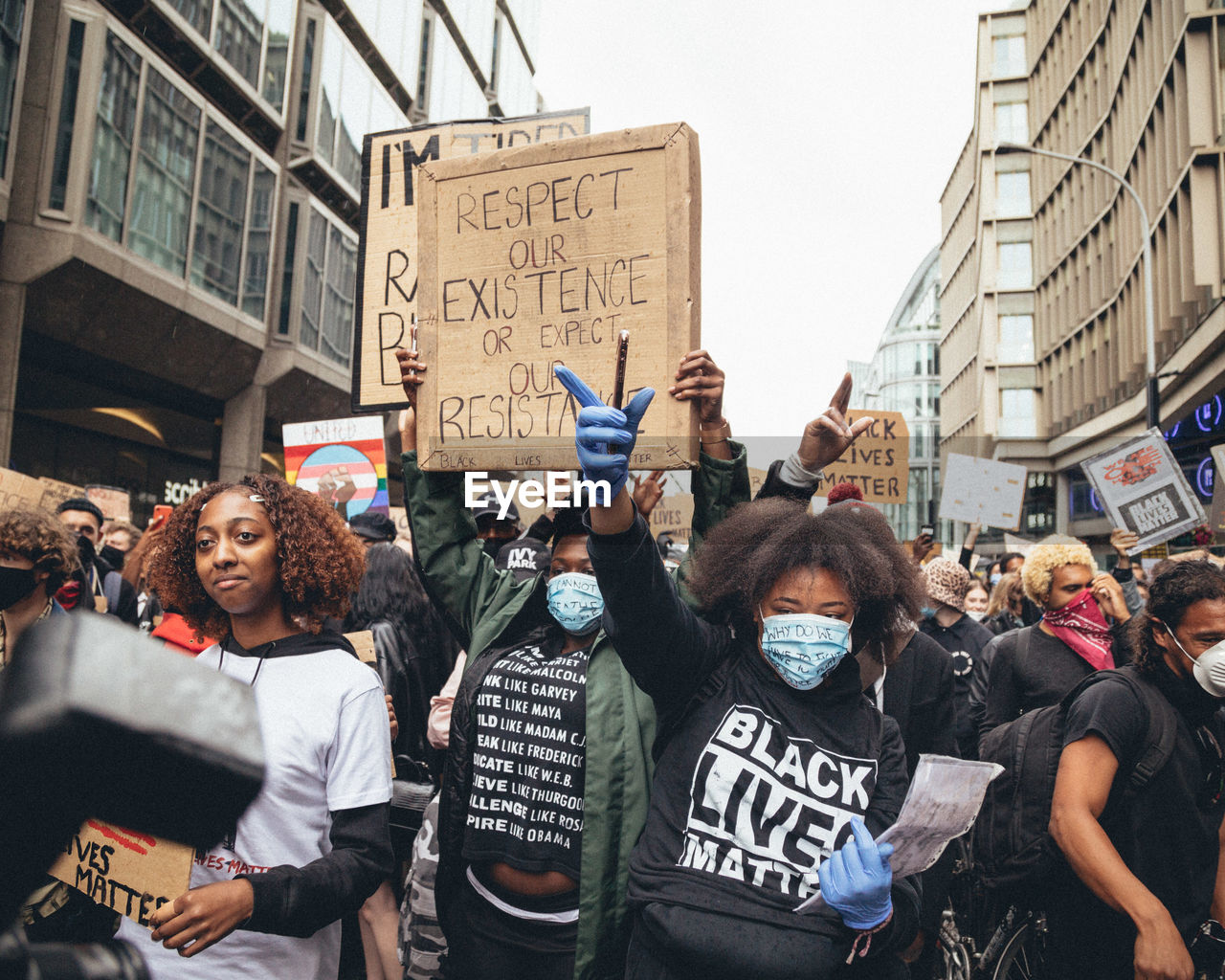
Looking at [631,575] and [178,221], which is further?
[178,221]

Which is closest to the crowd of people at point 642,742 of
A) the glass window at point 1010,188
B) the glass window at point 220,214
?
the glass window at point 220,214

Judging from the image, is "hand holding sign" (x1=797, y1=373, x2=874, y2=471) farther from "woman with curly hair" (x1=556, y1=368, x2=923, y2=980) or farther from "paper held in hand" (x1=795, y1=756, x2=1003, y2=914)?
"paper held in hand" (x1=795, y1=756, x2=1003, y2=914)

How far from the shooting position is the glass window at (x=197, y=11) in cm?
1323

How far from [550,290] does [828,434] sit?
3.11ft

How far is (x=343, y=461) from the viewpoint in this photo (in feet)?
23.1

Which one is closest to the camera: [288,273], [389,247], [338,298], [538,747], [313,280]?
[538,747]

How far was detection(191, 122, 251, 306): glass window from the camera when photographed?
14445mm

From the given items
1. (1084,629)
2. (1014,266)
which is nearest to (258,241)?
(1084,629)

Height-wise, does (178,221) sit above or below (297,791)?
above

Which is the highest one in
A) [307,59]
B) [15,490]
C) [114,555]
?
[307,59]

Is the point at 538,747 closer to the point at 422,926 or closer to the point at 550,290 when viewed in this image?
the point at 422,926

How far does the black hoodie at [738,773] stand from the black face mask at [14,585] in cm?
223

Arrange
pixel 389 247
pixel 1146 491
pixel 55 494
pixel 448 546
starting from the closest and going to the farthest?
pixel 448 546 → pixel 389 247 → pixel 55 494 → pixel 1146 491

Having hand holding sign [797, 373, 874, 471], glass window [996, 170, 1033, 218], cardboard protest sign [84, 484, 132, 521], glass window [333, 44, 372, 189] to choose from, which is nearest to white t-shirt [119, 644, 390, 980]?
hand holding sign [797, 373, 874, 471]
